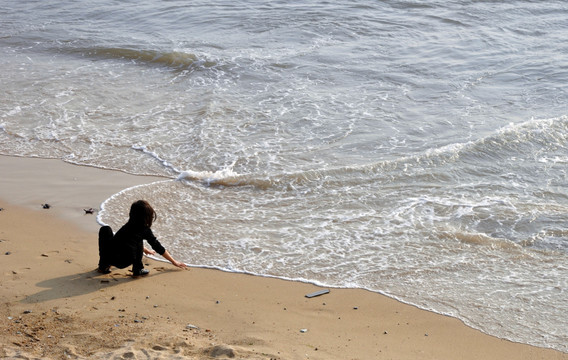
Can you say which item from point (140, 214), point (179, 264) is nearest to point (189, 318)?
point (179, 264)

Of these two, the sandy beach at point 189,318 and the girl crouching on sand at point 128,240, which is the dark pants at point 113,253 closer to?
the girl crouching on sand at point 128,240

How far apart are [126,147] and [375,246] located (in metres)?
4.91

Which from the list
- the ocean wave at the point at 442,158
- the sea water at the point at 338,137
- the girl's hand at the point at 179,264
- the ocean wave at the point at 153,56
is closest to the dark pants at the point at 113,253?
the girl's hand at the point at 179,264

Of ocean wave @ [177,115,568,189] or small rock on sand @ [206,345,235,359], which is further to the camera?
ocean wave @ [177,115,568,189]

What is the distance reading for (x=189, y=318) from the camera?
5555 mm

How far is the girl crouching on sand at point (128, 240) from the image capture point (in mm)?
6172

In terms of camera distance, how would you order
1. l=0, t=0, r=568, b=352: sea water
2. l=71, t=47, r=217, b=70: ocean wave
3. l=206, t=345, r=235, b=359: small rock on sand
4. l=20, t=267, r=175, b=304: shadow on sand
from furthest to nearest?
l=71, t=47, r=217, b=70: ocean wave < l=0, t=0, r=568, b=352: sea water < l=20, t=267, r=175, b=304: shadow on sand < l=206, t=345, r=235, b=359: small rock on sand

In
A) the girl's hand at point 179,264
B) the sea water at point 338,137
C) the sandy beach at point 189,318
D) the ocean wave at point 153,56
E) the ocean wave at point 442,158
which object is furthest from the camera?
the ocean wave at point 153,56

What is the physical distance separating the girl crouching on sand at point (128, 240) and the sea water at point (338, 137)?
0.84 meters

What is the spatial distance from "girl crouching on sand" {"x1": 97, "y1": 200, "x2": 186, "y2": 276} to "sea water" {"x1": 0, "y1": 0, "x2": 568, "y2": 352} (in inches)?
33.2

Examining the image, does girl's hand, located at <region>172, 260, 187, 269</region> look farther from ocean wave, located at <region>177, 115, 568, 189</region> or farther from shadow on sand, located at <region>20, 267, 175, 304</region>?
ocean wave, located at <region>177, 115, 568, 189</region>

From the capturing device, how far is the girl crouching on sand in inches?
243

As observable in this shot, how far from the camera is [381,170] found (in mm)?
9438

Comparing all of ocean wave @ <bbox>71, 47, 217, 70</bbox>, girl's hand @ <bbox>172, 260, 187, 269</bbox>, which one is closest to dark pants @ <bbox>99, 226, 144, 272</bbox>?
girl's hand @ <bbox>172, 260, 187, 269</bbox>
